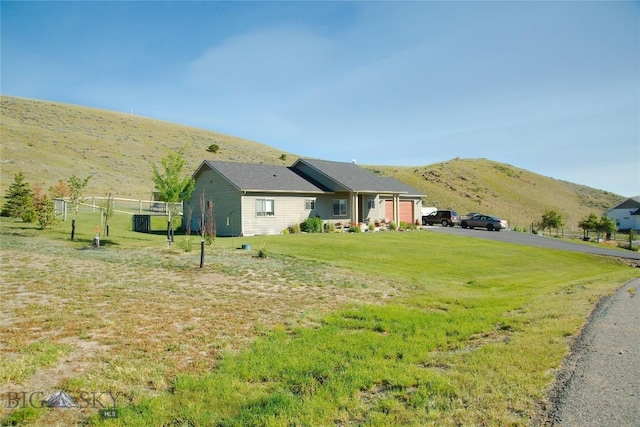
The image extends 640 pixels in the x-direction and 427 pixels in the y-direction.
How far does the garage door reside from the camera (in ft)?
136

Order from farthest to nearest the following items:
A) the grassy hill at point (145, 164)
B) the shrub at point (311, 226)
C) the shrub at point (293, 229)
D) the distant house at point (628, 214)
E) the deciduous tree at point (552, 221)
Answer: the distant house at point (628, 214) < the grassy hill at point (145, 164) < the deciduous tree at point (552, 221) < the shrub at point (311, 226) < the shrub at point (293, 229)

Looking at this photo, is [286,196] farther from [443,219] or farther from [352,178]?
[443,219]

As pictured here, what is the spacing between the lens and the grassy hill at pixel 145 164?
50.4 m

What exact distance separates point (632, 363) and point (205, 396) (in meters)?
5.47

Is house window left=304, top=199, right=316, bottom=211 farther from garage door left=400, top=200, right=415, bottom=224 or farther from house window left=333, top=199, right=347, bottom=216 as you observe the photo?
garage door left=400, top=200, right=415, bottom=224

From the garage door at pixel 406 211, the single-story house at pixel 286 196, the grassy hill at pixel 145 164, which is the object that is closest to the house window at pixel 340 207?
the single-story house at pixel 286 196

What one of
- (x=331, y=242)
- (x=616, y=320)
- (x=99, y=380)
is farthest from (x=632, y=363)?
(x=331, y=242)

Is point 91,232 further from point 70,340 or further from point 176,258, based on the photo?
point 70,340

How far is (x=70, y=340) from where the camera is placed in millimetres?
6695

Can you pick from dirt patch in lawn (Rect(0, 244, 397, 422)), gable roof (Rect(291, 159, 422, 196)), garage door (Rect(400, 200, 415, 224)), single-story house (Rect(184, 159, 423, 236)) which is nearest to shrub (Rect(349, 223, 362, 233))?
single-story house (Rect(184, 159, 423, 236))

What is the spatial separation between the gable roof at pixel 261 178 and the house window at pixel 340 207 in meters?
1.97

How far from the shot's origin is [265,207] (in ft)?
99.1

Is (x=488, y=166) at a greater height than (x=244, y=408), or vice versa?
(x=488, y=166)

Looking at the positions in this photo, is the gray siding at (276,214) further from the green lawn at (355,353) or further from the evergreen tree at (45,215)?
the green lawn at (355,353)
